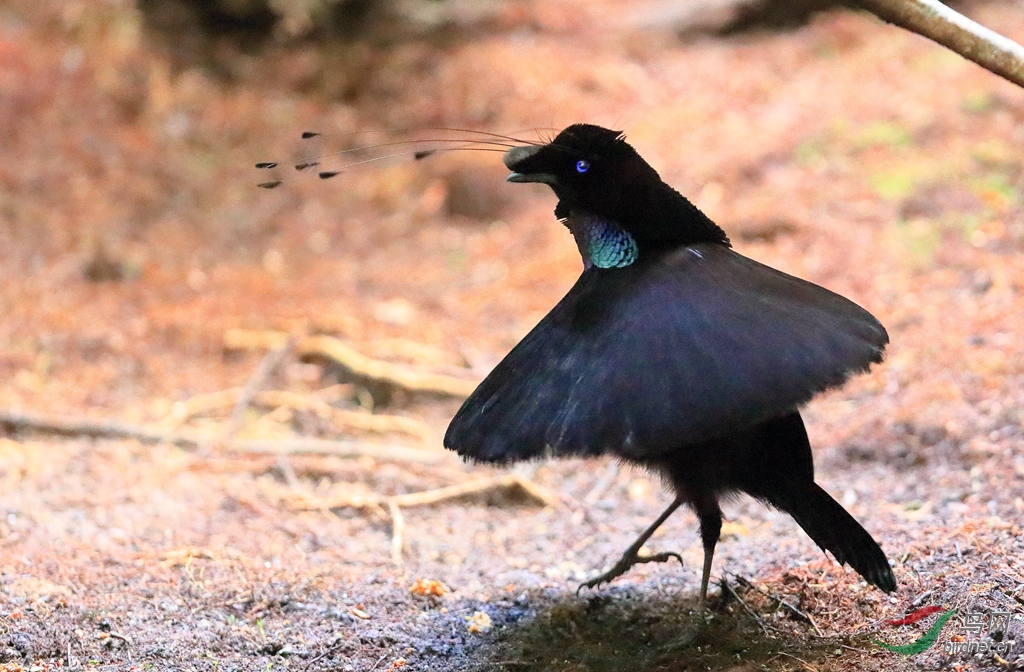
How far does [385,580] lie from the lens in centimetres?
360

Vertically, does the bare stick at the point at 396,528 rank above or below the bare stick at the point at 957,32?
below

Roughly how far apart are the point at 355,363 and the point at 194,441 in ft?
4.10

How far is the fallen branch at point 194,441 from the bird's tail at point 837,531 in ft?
8.83

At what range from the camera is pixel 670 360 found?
239 cm

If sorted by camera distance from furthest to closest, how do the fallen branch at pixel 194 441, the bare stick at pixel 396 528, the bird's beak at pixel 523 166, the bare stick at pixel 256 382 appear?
the bare stick at pixel 256 382, the fallen branch at pixel 194 441, the bare stick at pixel 396 528, the bird's beak at pixel 523 166

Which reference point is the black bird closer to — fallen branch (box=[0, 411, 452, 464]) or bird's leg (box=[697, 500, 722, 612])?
bird's leg (box=[697, 500, 722, 612])

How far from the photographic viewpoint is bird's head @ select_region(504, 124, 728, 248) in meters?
2.74

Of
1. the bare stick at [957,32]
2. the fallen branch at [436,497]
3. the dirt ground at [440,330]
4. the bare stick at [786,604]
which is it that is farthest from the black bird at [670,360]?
the fallen branch at [436,497]

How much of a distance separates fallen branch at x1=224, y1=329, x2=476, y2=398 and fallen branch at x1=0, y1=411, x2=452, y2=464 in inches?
27.2

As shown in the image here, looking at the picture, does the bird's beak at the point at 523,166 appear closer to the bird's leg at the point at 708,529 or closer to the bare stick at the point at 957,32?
the bare stick at the point at 957,32

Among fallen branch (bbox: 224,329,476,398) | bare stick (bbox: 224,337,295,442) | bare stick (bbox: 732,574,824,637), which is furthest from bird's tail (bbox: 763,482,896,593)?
bare stick (bbox: 224,337,295,442)

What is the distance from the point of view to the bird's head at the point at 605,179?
2.74 meters

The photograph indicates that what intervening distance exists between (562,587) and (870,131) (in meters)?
6.00

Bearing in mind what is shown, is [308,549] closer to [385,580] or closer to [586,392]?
[385,580]
